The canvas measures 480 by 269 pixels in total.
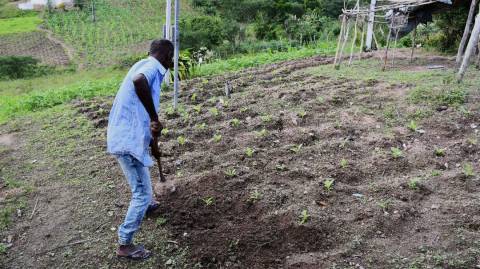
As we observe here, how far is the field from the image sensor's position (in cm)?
361

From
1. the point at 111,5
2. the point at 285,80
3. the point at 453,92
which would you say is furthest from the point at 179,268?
the point at 111,5

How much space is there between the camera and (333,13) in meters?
26.9

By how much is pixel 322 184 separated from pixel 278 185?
44cm

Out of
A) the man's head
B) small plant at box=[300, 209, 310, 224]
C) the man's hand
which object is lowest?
small plant at box=[300, 209, 310, 224]

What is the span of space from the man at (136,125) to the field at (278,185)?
42 cm

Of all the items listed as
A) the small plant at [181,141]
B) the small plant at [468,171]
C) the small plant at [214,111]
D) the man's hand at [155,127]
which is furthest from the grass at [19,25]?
the small plant at [468,171]

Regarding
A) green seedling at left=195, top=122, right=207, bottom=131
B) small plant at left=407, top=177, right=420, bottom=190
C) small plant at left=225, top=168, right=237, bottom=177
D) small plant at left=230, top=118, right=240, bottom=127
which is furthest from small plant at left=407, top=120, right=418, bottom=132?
green seedling at left=195, top=122, right=207, bottom=131

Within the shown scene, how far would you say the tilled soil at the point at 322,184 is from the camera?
3.53 meters

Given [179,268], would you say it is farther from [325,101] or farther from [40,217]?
[325,101]

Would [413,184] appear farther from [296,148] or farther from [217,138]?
[217,138]

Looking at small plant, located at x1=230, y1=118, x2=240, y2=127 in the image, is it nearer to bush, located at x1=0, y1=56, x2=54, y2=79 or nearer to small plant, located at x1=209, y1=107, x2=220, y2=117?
small plant, located at x1=209, y1=107, x2=220, y2=117

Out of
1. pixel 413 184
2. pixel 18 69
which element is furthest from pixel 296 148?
pixel 18 69

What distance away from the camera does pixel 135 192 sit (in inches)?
138

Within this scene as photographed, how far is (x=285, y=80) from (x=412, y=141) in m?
3.97
